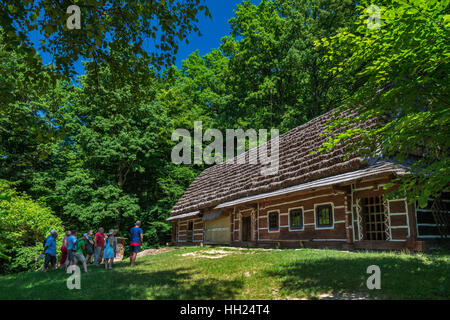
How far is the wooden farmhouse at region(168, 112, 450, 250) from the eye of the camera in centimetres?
1084

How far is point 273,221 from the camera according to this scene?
54.0 feet

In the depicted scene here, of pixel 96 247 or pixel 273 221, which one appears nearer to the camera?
pixel 96 247

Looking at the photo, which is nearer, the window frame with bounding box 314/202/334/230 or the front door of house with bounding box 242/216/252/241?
the window frame with bounding box 314/202/334/230

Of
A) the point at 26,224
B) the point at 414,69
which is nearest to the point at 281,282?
the point at 414,69

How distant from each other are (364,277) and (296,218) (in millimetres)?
8535

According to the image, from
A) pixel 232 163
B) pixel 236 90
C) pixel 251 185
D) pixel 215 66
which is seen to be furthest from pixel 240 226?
pixel 215 66

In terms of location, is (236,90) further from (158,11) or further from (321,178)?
(158,11)

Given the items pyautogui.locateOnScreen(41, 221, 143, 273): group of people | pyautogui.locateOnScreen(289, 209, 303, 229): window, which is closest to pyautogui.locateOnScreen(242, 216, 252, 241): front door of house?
pyautogui.locateOnScreen(289, 209, 303, 229): window

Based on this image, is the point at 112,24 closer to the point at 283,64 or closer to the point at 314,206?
the point at 314,206

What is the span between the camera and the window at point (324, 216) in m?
13.1

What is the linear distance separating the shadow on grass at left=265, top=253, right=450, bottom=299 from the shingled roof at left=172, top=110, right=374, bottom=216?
2.96 metres

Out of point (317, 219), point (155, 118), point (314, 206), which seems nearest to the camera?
point (317, 219)

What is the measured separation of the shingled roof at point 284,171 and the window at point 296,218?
4.42ft

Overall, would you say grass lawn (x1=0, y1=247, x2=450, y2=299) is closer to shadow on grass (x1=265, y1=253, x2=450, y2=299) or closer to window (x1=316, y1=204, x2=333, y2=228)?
shadow on grass (x1=265, y1=253, x2=450, y2=299)
